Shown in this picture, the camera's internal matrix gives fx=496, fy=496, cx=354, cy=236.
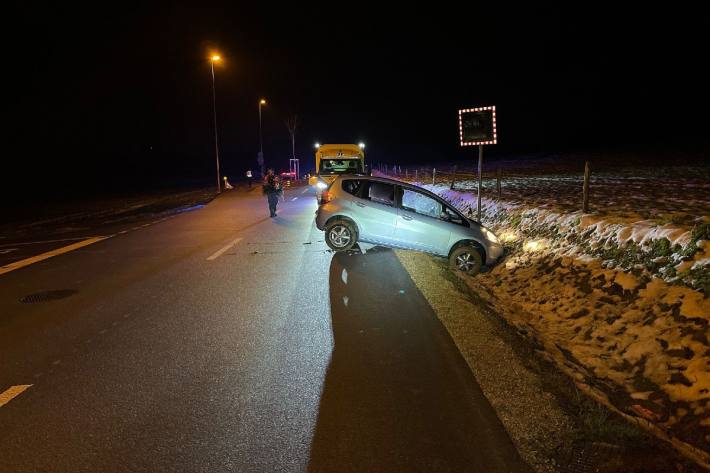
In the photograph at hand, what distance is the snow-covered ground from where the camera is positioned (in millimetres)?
4406

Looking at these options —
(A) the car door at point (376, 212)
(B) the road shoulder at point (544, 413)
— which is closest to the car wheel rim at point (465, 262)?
(A) the car door at point (376, 212)

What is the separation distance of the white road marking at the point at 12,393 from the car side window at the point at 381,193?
281 inches

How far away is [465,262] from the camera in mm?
9570

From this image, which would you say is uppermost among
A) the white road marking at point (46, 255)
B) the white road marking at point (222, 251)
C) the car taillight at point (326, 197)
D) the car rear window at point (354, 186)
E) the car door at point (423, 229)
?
the car rear window at point (354, 186)

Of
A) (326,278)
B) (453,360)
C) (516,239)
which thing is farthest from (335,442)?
(516,239)

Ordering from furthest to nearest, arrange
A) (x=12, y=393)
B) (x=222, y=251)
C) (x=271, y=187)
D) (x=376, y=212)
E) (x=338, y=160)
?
(x=338, y=160), (x=271, y=187), (x=222, y=251), (x=376, y=212), (x=12, y=393)

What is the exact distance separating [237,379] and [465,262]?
237 inches

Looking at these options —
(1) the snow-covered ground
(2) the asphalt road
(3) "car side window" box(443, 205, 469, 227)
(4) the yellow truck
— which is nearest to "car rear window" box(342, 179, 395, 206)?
(3) "car side window" box(443, 205, 469, 227)

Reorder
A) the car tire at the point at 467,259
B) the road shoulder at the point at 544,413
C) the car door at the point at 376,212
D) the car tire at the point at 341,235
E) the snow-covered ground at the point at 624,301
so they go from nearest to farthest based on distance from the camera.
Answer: the road shoulder at the point at 544,413 → the snow-covered ground at the point at 624,301 → the car tire at the point at 467,259 → the car door at the point at 376,212 → the car tire at the point at 341,235

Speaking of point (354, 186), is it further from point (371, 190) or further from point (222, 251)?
point (222, 251)

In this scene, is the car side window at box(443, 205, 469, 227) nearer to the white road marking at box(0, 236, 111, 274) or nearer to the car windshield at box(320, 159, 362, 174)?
the white road marking at box(0, 236, 111, 274)

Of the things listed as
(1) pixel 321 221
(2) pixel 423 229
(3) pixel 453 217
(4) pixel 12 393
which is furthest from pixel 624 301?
(4) pixel 12 393

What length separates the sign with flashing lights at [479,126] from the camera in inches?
465

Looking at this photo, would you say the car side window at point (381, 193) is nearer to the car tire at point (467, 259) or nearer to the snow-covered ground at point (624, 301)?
the car tire at point (467, 259)
